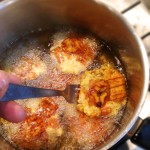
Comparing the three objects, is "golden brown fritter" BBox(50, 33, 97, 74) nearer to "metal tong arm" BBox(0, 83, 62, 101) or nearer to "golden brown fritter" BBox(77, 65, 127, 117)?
"golden brown fritter" BBox(77, 65, 127, 117)

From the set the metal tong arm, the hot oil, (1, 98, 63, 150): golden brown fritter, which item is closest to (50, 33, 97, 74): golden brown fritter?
the hot oil

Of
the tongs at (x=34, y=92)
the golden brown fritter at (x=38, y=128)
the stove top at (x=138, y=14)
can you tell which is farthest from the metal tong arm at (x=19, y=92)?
the stove top at (x=138, y=14)

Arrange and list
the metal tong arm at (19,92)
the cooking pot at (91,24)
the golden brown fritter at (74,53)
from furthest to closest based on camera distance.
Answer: the golden brown fritter at (74,53), the cooking pot at (91,24), the metal tong arm at (19,92)

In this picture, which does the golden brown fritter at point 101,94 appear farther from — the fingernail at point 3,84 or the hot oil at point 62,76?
the fingernail at point 3,84

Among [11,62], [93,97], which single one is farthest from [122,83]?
[11,62]

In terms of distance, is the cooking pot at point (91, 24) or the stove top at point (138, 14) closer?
the cooking pot at point (91, 24)

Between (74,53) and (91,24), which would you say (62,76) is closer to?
(74,53)

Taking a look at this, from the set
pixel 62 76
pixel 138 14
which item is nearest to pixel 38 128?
pixel 62 76

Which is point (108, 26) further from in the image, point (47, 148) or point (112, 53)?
point (47, 148)
